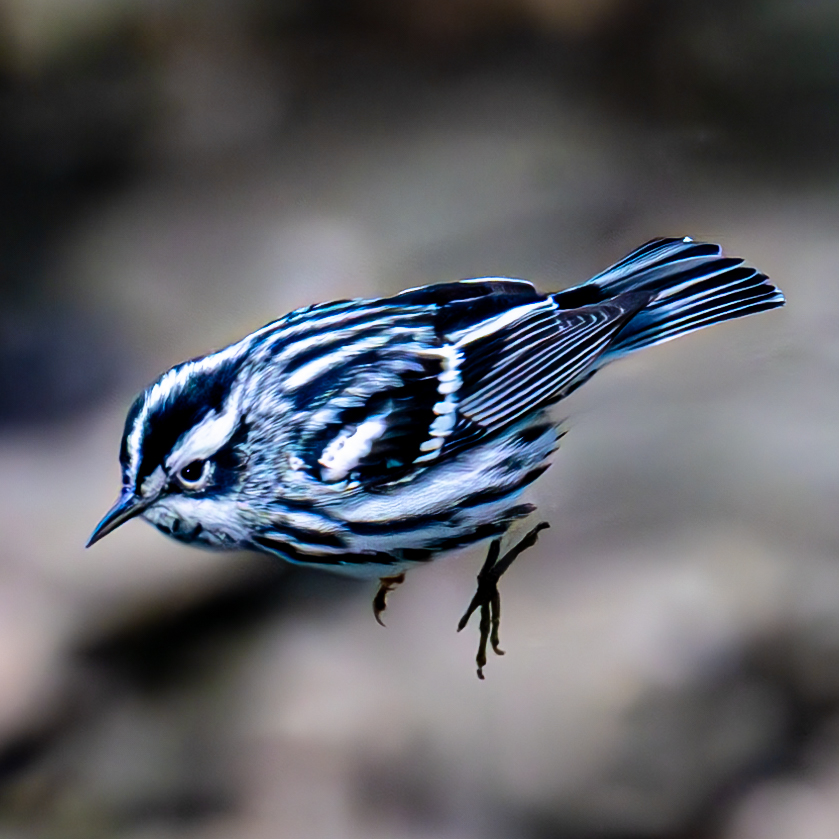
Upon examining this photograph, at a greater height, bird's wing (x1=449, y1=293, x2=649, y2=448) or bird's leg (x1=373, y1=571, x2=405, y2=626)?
bird's wing (x1=449, y1=293, x2=649, y2=448)

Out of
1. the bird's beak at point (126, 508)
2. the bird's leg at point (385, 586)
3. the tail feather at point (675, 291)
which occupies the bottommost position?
the bird's leg at point (385, 586)

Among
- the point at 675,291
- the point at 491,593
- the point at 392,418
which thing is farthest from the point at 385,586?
the point at 675,291

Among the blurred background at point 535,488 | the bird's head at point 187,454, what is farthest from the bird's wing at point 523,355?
the bird's head at point 187,454

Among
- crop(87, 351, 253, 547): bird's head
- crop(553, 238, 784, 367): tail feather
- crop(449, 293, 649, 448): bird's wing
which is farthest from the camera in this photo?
crop(553, 238, 784, 367): tail feather

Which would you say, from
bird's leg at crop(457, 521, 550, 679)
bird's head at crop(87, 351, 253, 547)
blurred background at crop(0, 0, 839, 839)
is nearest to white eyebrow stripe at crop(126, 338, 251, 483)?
bird's head at crop(87, 351, 253, 547)

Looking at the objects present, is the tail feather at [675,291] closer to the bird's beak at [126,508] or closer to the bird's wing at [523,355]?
the bird's wing at [523,355]

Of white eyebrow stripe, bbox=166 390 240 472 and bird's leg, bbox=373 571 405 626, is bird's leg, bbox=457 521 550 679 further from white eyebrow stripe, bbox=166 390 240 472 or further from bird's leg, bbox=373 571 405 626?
white eyebrow stripe, bbox=166 390 240 472

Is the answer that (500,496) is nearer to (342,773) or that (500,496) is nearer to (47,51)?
(342,773)
